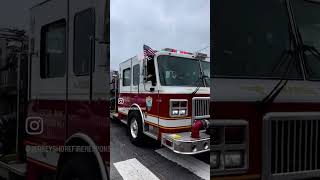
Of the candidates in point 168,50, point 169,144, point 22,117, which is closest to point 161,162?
point 169,144

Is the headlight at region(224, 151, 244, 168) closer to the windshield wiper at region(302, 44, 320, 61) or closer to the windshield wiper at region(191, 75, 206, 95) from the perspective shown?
the windshield wiper at region(191, 75, 206, 95)

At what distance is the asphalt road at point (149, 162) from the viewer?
7.20ft

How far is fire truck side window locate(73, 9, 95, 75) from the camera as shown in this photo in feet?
8.11

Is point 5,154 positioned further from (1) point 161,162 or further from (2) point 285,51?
(2) point 285,51

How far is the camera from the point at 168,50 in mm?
2254

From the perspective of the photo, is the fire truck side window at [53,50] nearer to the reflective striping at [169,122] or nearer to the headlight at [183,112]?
the reflective striping at [169,122]

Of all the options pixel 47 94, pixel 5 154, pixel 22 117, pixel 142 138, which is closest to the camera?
pixel 142 138

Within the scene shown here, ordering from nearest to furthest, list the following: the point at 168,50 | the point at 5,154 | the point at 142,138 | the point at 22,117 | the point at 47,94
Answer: the point at 168,50 → the point at 142,138 → the point at 47,94 → the point at 22,117 → the point at 5,154

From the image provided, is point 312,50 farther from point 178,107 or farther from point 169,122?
point 169,122

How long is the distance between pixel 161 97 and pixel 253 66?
26.2 inches

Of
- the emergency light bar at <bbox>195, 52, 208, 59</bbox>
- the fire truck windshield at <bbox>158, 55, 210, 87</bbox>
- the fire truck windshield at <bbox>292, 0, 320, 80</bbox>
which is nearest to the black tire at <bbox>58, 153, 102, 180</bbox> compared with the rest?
the fire truck windshield at <bbox>158, 55, 210, 87</bbox>

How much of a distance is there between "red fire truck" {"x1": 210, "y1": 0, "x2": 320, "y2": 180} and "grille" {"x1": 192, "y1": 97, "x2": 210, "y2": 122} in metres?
0.04

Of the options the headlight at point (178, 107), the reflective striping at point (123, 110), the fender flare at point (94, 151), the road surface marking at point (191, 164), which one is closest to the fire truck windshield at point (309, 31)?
the headlight at point (178, 107)

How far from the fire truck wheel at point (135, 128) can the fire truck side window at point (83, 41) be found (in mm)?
438
